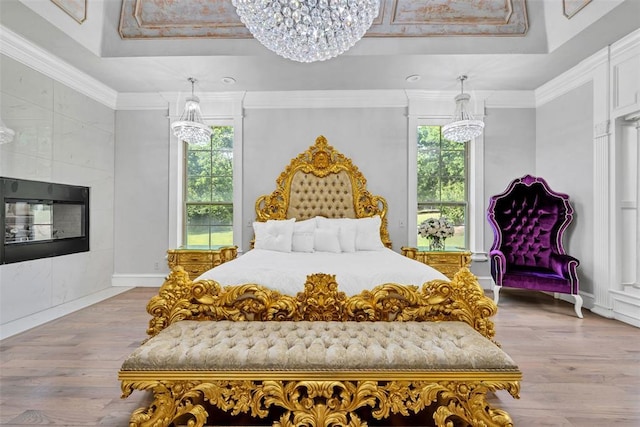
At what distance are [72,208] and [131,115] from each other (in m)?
1.65

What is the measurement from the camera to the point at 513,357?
241cm

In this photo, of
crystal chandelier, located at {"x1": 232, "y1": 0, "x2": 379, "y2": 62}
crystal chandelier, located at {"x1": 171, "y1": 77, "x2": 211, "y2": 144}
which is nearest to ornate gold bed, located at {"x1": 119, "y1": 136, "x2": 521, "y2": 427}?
crystal chandelier, located at {"x1": 232, "y1": 0, "x2": 379, "y2": 62}

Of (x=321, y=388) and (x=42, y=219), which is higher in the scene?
(x=42, y=219)

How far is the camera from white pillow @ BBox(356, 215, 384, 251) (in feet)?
12.3

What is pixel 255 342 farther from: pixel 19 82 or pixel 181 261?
pixel 19 82

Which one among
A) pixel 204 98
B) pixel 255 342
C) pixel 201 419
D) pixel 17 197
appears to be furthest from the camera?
pixel 204 98

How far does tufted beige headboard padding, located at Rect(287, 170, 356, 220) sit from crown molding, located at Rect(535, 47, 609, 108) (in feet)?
10.0

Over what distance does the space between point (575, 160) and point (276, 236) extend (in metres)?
3.97

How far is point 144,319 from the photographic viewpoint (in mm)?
3219

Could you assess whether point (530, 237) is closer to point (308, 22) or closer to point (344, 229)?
point (344, 229)

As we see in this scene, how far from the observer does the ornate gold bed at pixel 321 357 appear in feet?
4.92

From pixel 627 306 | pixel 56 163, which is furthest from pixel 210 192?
pixel 627 306

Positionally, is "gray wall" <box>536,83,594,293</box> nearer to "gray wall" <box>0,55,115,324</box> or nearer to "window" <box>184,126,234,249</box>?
"window" <box>184,126,234,249</box>

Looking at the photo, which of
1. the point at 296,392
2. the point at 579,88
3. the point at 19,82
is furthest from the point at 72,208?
the point at 579,88
